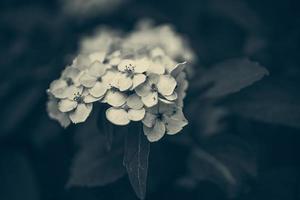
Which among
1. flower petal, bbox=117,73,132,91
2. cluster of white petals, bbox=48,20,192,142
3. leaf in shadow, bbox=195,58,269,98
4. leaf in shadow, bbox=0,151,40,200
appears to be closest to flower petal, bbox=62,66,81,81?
cluster of white petals, bbox=48,20,192,142

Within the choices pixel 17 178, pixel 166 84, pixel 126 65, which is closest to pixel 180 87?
pixel 166 84

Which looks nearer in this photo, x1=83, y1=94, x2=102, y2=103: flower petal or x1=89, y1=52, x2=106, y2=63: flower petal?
x1=83, y1=94, x2=102, y2=103: flower petal

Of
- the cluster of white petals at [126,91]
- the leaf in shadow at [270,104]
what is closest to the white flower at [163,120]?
the cluster of white petals at [126,91]

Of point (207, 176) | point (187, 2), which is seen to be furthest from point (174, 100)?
point (187, 2)

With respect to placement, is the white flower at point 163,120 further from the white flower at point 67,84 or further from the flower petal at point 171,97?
the white flower at point 67,84

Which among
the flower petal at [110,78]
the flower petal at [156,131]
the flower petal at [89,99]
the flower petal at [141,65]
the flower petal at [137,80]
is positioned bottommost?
the flower petal at [156,131]

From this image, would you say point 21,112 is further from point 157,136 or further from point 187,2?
point 187,2

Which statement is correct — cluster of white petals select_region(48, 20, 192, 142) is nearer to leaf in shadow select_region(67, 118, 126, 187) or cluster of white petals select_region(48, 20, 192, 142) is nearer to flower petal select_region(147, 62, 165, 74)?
flower petal select_region(147, 62, 165, 74)
